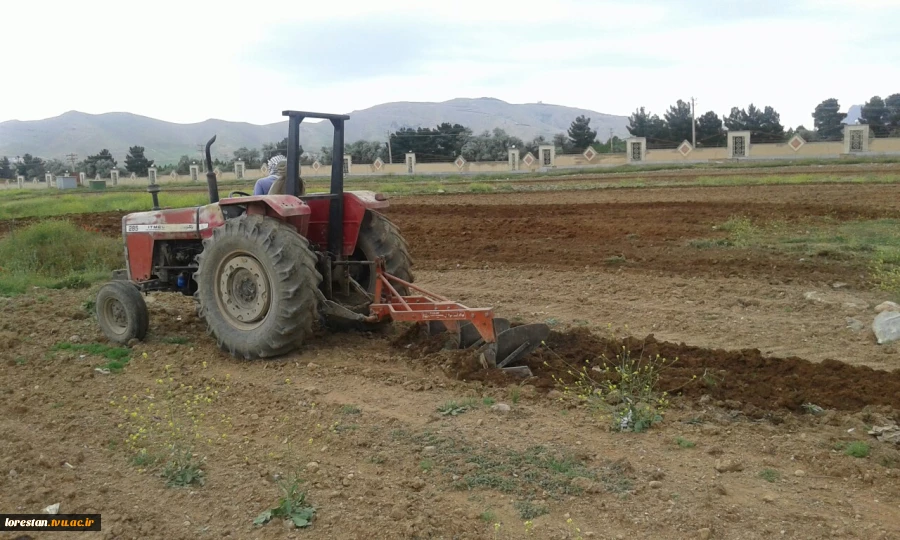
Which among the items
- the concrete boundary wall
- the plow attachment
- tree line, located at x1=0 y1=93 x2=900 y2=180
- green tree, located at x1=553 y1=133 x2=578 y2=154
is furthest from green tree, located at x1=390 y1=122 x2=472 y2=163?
the plow attachment

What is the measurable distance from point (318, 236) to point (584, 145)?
62.2 m

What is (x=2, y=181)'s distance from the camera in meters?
80.1

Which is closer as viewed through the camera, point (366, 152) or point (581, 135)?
point (581, 135)

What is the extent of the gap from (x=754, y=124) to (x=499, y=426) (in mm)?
71381

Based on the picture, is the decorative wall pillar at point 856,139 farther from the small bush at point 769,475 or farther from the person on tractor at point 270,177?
the small bush at point 769,475

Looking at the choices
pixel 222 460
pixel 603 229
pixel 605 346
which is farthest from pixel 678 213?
pixel 222 460

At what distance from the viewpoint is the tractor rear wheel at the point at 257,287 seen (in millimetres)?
6707

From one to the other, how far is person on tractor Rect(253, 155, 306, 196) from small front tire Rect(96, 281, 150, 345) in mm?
1540

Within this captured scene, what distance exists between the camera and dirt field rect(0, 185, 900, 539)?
402 cm

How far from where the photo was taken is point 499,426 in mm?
5152

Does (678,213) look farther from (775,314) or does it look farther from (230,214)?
(230,214)

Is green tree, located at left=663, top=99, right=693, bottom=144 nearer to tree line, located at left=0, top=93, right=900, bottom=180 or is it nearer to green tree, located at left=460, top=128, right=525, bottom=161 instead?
tree line, located at left=0, top=93, right=900, bottom=180

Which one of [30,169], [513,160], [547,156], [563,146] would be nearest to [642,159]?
[547,156]

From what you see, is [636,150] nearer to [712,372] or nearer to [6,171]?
[712,372]
